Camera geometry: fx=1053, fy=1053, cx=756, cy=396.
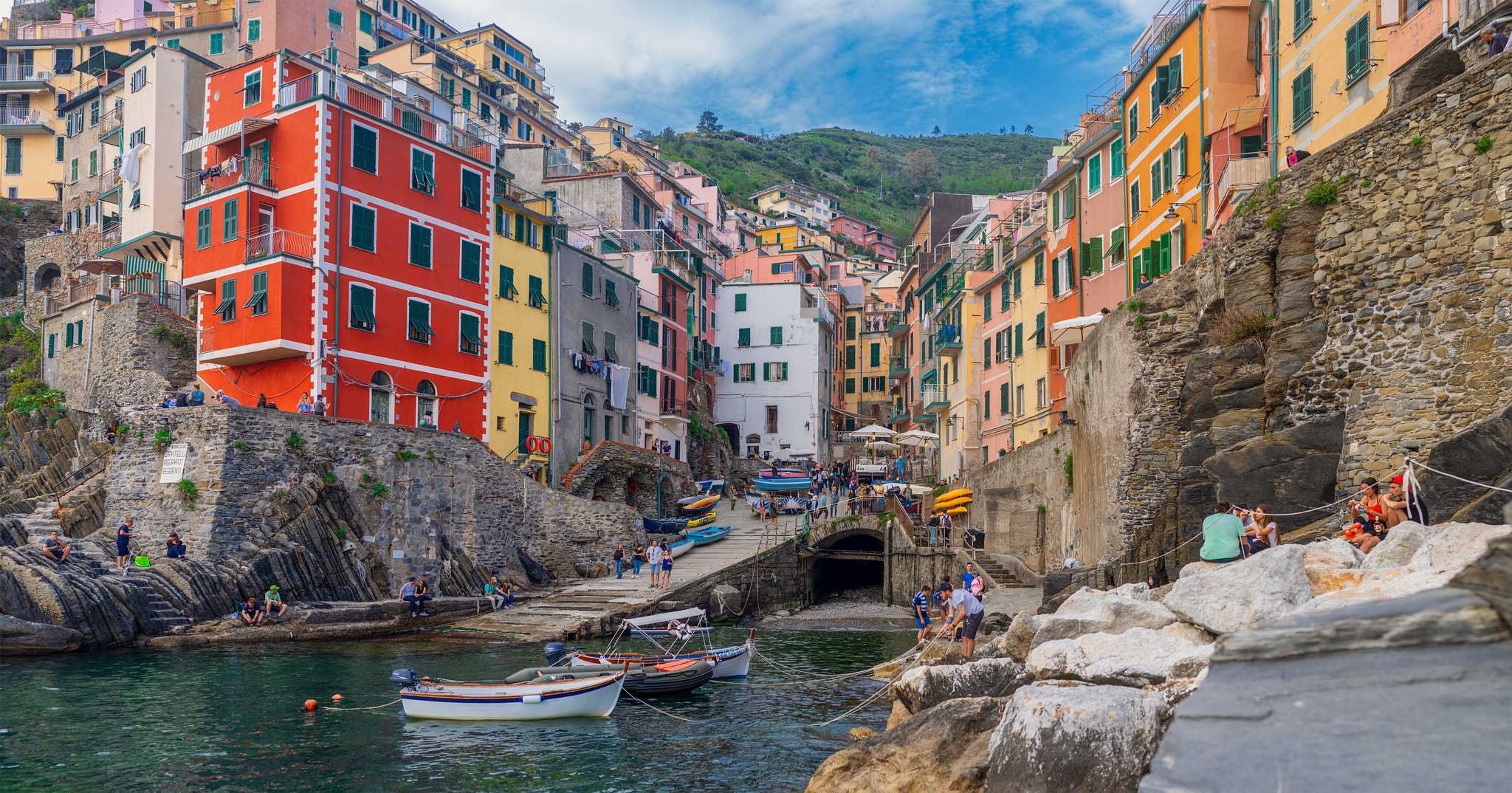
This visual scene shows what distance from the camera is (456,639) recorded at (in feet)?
103

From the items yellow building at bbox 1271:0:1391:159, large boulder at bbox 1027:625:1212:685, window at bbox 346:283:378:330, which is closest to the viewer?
large boulder at bbox 1027:625:1212:685

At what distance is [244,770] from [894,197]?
16100 cm

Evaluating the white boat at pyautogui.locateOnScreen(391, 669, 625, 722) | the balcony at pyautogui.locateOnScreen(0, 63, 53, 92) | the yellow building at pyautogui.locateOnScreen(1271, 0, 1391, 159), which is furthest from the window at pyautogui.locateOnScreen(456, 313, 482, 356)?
the balcony at pyautogui.locateOnScreen(0, 63, 53, 92)

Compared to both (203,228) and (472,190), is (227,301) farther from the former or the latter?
(472,190)

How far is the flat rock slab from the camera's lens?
13.7 ft

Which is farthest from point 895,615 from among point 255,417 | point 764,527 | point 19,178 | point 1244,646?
point 19,178

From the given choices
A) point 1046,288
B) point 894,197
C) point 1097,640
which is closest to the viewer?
point 1097,640

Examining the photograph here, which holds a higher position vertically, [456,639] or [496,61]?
[496,61]

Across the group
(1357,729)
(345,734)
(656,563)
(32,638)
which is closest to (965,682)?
(1357,729)

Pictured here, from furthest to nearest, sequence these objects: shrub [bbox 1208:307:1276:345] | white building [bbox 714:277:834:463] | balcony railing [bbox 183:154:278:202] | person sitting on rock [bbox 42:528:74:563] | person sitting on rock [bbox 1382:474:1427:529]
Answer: white building [bbox 714:277:834:463] < balcony railing [bbox 183:154:278:202] < person sitting on rock [bbox 42:528:74:563] < shrub [bbox 1208:307:1276:345] < person sitting on rock [bbox 1382:474:1427:529]

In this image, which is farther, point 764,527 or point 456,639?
point 764,527

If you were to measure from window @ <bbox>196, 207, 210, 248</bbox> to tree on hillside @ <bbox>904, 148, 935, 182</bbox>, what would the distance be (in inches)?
6010

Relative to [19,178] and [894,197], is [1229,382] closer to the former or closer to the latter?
[19,178]

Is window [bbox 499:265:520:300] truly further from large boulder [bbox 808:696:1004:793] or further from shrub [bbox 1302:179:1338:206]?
large boulder [bbox 808:696:1004:793]
